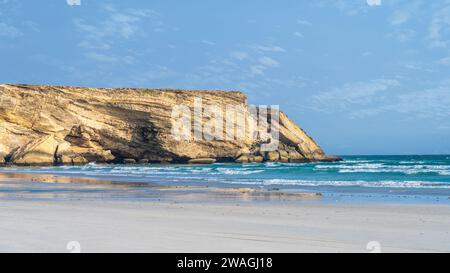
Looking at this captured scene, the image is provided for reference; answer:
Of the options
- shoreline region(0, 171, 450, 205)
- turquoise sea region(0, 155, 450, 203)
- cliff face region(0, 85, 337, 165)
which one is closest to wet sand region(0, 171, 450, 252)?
shoreline region(0, 171, 450, 205)

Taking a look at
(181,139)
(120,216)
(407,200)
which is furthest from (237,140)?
(120,216)

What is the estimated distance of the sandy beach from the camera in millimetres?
6027

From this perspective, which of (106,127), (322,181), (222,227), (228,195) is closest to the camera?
(222,227)

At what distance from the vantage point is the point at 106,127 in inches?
2522

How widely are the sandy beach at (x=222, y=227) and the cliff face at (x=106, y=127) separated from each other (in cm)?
4825

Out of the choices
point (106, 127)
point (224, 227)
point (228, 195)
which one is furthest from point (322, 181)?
point (106, 127)

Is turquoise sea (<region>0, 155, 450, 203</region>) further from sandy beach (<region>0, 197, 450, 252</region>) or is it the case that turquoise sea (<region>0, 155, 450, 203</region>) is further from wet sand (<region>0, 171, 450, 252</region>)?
sandy beach (<region>0, 197, 450, 252</region>)

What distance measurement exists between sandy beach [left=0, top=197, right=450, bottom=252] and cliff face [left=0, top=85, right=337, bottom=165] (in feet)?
158

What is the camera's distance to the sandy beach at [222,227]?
6.03 metres

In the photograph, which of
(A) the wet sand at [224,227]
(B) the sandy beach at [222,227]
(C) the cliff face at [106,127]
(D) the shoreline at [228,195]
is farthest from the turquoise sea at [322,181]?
(C) the cliff face at [106,127]

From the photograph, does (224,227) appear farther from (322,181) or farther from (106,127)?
(106,127)

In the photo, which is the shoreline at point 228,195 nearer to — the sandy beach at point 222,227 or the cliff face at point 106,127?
the sandy beach at point 222,227

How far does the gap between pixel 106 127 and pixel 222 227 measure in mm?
58073
